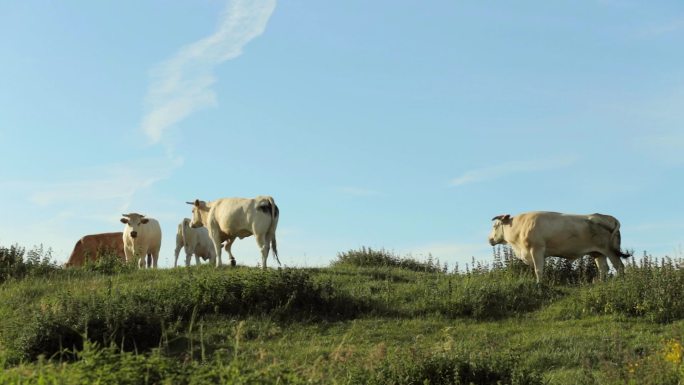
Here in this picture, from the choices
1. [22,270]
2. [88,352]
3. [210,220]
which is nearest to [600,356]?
[88,352]

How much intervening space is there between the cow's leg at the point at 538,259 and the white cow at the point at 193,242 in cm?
1130

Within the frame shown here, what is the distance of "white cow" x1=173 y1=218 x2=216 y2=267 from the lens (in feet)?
90.9

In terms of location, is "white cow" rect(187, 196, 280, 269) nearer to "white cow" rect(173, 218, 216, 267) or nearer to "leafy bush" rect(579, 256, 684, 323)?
"white cow" rect(173, 218, 216, 267)

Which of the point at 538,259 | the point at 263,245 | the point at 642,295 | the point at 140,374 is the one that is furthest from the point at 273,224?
the point at 140,374

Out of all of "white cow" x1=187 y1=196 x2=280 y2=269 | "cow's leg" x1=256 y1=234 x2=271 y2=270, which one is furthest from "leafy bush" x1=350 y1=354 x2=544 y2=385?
"cow's leg" x1=256 y1=234 x2=271 y2=270

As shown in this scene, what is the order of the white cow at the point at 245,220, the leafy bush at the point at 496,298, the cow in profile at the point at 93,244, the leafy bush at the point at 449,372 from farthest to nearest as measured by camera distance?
the cow in profile at the point at 93,244
the white cow at the point at 245,220
the leafy bush at the point at 496,298
the leafy bush at the point at 449,372

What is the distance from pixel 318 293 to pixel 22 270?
852 cm

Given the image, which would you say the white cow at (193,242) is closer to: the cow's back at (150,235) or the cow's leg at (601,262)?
the cow's back at (150,235)

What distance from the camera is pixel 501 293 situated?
16.9 meters

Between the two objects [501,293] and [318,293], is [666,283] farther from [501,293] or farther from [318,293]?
[318,293]

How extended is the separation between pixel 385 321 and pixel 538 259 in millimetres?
5422

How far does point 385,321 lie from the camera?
1555 cm

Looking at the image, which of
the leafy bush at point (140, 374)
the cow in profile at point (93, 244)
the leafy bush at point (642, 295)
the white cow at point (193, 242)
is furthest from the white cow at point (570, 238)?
the cow in profile at point (93, 244)

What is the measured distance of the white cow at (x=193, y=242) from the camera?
90.9 feet
